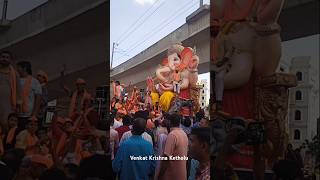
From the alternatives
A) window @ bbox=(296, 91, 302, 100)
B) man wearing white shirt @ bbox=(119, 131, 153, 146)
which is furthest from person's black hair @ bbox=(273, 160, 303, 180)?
man wearing white shirt @ bbox=(119, 131, 153, 146)

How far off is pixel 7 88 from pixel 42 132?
42 cm

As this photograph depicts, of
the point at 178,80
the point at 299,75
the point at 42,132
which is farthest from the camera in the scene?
the point at 178,80

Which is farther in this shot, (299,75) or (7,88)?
(7,88)

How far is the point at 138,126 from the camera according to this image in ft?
13.1

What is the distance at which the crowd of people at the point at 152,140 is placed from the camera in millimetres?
3943

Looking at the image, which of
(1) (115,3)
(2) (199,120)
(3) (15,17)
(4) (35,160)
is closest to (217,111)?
(2) (199,120)

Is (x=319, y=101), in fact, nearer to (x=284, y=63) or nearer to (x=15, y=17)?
(x=284, y=63)

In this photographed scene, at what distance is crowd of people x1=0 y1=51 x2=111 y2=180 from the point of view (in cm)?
391

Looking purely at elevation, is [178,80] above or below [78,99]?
above

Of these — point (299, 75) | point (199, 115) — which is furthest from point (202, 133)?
point (299, 75)

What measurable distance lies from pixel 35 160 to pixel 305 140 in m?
1.99

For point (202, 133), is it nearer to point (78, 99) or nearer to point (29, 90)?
point (78, 99)

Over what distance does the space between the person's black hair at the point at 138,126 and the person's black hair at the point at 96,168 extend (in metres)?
0.29

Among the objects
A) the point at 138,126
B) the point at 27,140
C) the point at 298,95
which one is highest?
the point at 298,95
